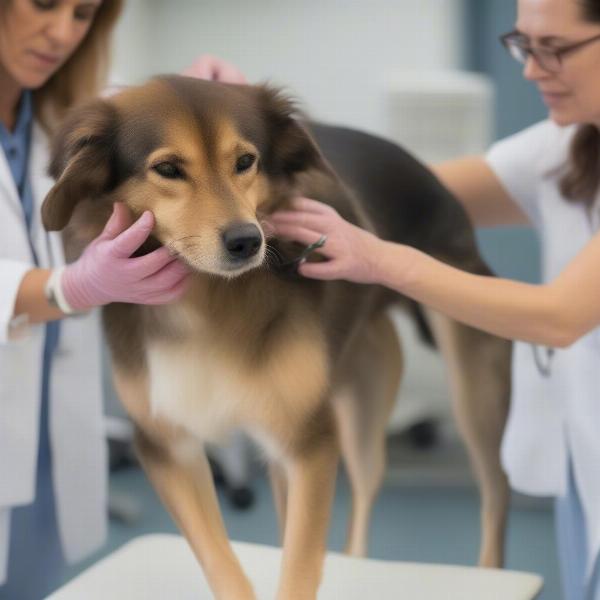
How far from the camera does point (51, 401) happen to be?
4.83 feet

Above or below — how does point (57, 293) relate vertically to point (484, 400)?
above

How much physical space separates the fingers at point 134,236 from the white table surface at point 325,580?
52cm

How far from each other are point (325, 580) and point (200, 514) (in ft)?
0.80

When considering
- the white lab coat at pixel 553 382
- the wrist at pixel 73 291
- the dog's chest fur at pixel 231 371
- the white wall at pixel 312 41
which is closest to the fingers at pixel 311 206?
the dog's chest fur at pixel 231 371

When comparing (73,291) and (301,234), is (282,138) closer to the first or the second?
(301,234)

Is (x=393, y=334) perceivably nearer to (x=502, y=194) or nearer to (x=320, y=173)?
(x=502, y=194)

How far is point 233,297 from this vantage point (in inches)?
44.4

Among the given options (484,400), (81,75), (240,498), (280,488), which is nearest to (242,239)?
(280,488)

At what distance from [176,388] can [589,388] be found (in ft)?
1.93

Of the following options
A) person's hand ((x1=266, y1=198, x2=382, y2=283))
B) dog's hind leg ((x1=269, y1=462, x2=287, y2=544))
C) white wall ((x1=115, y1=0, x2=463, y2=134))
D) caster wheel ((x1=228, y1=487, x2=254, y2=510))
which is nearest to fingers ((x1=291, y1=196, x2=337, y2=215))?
person's hand ((x1=266, y1=198, x2=382, y2=283))

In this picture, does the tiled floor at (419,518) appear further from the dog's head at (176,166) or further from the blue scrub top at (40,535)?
the dog's head at (176,166)

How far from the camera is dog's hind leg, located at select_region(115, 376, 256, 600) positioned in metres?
1.16

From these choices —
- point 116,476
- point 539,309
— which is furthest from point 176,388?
point 116,476

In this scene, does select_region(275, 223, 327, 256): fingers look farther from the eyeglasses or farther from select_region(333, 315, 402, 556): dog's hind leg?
select_region(333, 315, 402, 556): dog's hind leg
